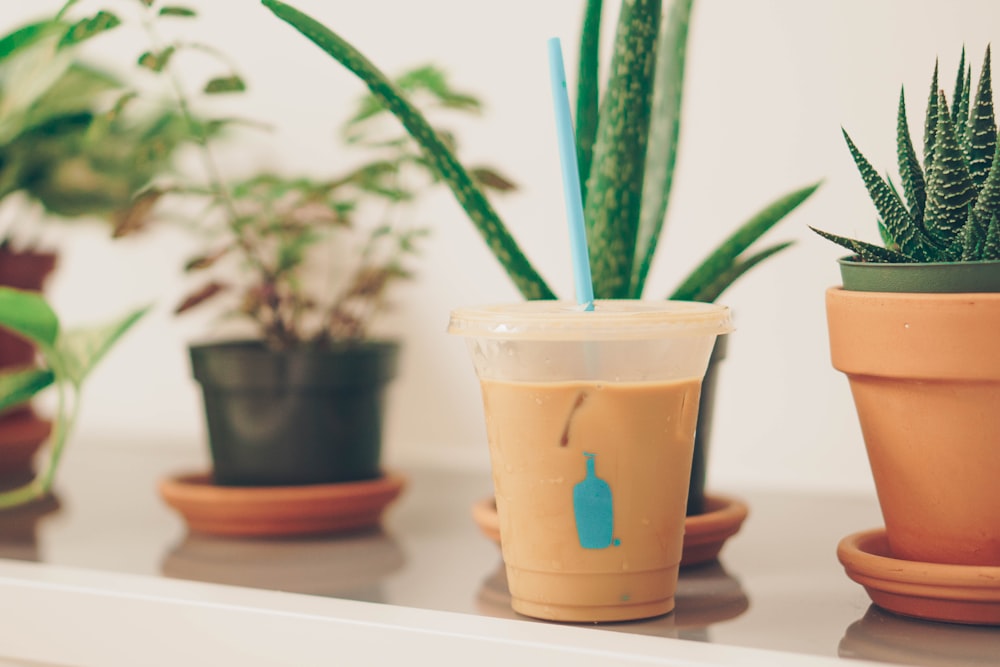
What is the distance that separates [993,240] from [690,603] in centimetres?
26

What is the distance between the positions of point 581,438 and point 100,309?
2.84 ft

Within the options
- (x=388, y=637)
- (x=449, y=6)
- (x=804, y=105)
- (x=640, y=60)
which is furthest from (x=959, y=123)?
(x=449, y=6)

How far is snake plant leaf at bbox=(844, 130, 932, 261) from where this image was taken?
0.59 metres

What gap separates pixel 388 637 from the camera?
1.82 feet

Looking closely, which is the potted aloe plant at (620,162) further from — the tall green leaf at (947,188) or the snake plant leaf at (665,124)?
the tall green leaf at (947,188)

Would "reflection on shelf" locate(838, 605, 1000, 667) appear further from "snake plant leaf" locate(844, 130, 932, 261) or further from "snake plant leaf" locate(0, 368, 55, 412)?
"snake plant leaf" locate(0, 368, 55, 412)

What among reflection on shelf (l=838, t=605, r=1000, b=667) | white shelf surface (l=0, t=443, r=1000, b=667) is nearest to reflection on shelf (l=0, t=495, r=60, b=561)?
white shelf surface (l=0, t=443, r=1000, b=667)

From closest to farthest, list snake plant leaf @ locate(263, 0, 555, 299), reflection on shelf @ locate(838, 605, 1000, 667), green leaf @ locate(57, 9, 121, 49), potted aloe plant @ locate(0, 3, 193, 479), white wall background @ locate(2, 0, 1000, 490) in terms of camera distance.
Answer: reflection on shelf @ locate(838, 605, 1000, 667), snake plant leaf @ locate(263, 0, 555, 299), green leaf @ locate(57, 9, 121, 49), white wall background @ locate(2, 0, 1000, 490), potted aloe plant @ locate(0, 3, 193, 479)

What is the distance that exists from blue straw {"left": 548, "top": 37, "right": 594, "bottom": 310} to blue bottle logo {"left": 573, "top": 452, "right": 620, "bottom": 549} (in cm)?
10

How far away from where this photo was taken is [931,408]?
574mm

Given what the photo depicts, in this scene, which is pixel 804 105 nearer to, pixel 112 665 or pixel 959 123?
pixel 959 123

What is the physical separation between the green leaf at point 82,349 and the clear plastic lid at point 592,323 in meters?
0.34

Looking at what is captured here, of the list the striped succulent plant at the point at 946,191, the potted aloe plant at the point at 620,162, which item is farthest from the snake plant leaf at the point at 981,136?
the potted aloe plant at the point at 620,162

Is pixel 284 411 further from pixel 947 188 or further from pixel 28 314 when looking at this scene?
pixel 947 188
